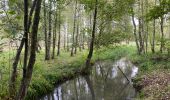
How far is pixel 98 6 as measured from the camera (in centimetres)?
2430

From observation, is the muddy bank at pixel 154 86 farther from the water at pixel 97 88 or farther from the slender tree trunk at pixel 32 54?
the slender tree trunk at pixel 32 54

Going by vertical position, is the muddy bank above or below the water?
above

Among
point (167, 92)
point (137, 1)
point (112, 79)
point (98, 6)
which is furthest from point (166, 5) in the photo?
point (167, 92)

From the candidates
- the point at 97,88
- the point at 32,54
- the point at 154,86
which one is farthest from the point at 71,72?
the point at 32,54

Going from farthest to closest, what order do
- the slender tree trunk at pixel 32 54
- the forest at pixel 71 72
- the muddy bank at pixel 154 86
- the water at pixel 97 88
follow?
the water at pixel 97 88 < the muddy bank at pixel 154 86 < the forest at pixel 71 72 < the slender tree trunk at pixel 32 54

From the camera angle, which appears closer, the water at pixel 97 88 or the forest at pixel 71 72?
the forest at pixel 71 72

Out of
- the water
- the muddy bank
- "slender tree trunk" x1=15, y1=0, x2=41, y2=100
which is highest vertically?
"slender tree trunk" x1=15, y1=0, x2=41, y2=100


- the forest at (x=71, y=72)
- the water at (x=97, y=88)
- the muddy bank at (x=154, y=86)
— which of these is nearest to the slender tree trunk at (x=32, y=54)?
the forest at (x=71, y=72)

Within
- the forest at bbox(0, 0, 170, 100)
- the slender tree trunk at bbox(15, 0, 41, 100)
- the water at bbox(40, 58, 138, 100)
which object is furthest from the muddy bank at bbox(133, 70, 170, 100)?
the slender tree trunk at bbox(15, 0, 41, 100)

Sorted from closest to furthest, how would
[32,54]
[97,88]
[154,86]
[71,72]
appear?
[32,54] < [154,86] < [97,88] < [71,72]

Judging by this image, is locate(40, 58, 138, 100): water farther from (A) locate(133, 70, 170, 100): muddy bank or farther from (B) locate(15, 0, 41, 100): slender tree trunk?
(B) locate(15, 0, 41, 100): slender tree trunk

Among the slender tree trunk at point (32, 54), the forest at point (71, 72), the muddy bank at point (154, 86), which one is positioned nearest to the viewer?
the slender tree trunk at point (32, 54)

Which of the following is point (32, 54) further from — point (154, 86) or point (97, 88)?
point (97, 88)

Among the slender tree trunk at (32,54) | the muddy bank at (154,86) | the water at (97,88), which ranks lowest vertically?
the water at (97,88)
